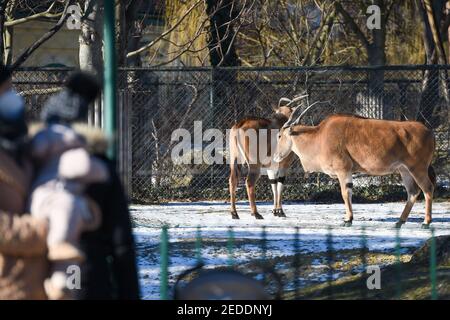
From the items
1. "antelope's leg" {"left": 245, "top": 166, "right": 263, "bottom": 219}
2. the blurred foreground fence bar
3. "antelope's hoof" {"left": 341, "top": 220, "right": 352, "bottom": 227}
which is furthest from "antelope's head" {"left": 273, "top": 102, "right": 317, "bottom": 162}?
the blurred foreground fence bar

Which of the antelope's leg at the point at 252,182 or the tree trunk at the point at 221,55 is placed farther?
the tree trunk at the point at 221,55

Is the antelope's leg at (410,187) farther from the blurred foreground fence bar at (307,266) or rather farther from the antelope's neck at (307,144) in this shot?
the blurred foreground fence bar at (307,266)

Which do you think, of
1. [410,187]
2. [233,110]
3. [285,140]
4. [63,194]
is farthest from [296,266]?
[233,110]

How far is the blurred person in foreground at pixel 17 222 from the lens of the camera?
4.29 m

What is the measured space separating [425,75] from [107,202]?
45.6ft

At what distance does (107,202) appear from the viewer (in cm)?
448

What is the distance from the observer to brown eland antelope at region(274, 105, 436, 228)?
44.4 feet

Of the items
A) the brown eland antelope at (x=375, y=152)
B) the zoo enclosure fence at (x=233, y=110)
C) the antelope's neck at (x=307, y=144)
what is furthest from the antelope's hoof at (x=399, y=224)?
the zoo enclosure fence at (x=233, y=110)

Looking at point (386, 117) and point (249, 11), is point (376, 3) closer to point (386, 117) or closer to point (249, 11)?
point (249, 11)

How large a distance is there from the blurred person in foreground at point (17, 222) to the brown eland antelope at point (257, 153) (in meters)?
9.89

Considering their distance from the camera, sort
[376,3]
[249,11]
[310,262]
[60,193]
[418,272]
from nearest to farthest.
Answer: [60,193]
[418,272]
[310,262]
[249,11]
[376,3]

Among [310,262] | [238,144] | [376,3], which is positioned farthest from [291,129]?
[376,3]

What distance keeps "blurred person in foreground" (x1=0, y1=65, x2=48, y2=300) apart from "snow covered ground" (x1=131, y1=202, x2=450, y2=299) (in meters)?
4.26

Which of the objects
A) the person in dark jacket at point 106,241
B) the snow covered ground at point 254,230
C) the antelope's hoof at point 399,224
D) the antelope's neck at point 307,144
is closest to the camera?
the person in dark jacket at point 106,241
